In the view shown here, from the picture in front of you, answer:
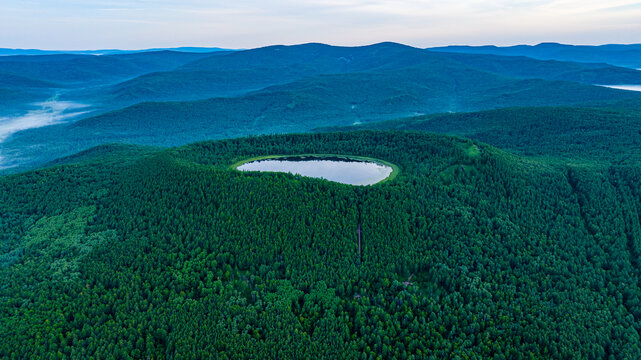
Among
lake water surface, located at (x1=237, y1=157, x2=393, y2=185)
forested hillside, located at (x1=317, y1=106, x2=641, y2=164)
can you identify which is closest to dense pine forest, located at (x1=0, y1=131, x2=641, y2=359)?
lake water surface, located at (x1=237, y1=157, x2=393, y2=185)

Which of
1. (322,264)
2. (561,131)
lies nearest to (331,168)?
(322,264)

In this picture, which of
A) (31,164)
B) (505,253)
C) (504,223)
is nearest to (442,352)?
(505,253)

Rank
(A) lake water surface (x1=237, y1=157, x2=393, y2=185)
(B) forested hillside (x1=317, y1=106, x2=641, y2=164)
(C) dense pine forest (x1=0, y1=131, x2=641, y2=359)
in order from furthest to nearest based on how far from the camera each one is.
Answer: (B) forested hillside (x1=317, y1=106, x2=641, y2=164) < (A) lake water surface (x1=237, y1=157, x2=393, y2=185) < (C) dense pine forest (x1=0, y1=131, x2=641, y2=359)

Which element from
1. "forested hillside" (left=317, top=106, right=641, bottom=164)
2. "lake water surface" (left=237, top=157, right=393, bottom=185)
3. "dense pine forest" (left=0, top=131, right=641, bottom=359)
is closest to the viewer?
"dense pine forest" (left=0, top=131, right=641, bottom=359)

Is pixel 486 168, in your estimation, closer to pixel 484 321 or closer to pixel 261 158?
pixel 484 321

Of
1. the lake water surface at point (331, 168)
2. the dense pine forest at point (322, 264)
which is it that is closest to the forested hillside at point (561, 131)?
the dense pine forest at point (322, 264)

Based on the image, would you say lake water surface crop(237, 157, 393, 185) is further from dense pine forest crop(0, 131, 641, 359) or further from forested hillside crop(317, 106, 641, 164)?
forested hillside crop(317, 106, 641, 164)
